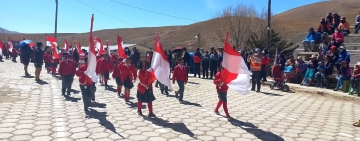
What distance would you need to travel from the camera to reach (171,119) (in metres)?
7.73

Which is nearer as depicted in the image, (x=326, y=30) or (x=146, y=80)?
(x=146, y=80)

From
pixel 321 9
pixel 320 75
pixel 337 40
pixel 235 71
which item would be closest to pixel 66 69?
pixel 235 71

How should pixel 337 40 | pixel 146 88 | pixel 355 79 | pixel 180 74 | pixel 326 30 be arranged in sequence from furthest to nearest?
pixel 326 30 → pixel 337 40 → pixel 355 79 → pixel 180 74 → pixel 146 88

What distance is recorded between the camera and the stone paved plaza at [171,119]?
6.34 metres

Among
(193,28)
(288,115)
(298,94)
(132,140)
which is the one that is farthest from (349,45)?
(193,28)

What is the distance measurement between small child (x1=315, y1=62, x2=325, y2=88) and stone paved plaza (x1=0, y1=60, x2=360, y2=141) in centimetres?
275

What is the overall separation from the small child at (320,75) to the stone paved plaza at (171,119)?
2747 mm

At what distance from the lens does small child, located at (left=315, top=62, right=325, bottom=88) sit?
555 inches

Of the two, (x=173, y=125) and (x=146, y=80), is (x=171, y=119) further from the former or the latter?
(x=146, y=80)

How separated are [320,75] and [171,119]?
30.3 feet

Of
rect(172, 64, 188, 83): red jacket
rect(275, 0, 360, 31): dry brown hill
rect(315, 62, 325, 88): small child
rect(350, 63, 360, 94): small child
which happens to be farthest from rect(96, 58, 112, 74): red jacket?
rect(275, 0, 360, 31): dry brown hill

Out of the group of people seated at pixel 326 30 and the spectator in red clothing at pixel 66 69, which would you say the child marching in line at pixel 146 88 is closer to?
the spectator in red clothing at pixel 66 69

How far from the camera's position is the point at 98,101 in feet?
32.5

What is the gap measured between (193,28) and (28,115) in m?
76.6
